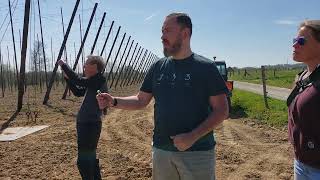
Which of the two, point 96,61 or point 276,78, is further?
point 276,78

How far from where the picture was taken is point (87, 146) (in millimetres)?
5234

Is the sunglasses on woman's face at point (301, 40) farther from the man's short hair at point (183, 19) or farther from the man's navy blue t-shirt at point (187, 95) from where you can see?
the man's short hair at point (183, 19)

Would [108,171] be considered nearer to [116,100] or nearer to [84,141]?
[84,141]

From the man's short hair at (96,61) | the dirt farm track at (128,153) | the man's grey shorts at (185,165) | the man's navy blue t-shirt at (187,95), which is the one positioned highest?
the man's short hair at (96,61)

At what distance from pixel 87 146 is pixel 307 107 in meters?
2.98

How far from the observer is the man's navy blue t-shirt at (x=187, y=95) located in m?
3.21

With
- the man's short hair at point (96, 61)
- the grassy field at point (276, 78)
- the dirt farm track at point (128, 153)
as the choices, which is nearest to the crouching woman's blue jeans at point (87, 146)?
the man's short hair at point (96, 61)

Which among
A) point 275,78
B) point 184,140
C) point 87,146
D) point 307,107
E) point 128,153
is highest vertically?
point 307,107

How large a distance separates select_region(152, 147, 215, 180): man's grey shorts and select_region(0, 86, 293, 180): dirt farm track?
3.67m

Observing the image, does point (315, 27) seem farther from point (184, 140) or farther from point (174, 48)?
point (184, 140)

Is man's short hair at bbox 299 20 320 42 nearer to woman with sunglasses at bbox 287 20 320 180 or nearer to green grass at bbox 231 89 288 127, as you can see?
woman with sunglasses at bbox 287 20 320 180

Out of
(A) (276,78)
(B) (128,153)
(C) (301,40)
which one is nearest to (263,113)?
(B) (128,153)

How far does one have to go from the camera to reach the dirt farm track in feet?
23.8

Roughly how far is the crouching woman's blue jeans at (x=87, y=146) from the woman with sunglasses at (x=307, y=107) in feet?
8.77
